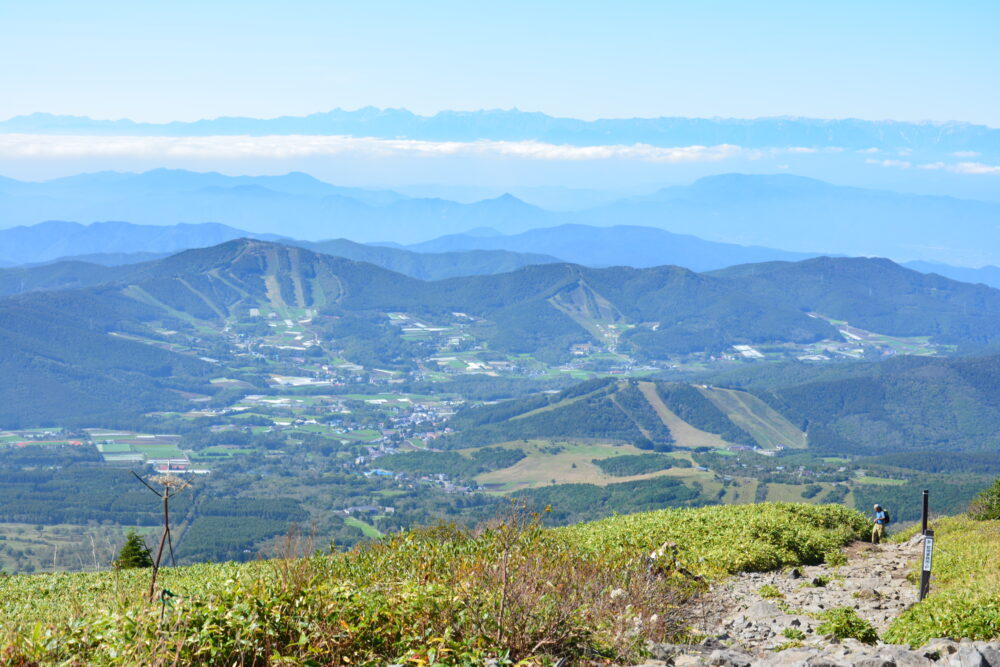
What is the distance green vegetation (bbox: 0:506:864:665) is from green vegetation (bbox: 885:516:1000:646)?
2.82 m

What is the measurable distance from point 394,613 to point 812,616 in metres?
6.23

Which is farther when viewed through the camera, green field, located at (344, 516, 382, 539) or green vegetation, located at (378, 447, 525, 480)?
green vegetation, located at (378, 447, 525, 480)

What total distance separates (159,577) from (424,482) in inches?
5486

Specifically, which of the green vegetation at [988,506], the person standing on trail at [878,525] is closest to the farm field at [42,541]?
the person standing on trail at [878,525]

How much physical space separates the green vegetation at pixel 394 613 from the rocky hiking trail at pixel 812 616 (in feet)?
1.95

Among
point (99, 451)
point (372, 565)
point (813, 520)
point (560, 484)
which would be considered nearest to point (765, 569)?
point (813, 520)

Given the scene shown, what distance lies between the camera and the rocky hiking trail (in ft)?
27.0

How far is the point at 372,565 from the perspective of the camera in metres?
11.2

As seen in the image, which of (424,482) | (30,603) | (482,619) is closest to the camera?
(482,619)

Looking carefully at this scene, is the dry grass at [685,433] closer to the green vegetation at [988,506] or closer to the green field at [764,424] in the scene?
the green field at [764,424]

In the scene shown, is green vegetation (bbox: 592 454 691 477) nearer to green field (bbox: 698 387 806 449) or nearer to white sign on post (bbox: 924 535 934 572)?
green field (bbox: 698 387 806 449)

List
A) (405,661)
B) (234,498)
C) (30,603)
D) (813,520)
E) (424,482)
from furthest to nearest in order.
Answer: (424,482), (234,498), (813,520), (30,603), (405,661)

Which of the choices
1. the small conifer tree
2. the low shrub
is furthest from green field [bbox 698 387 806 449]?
the low shrub

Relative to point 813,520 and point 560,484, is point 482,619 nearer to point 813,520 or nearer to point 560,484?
point 813,520
